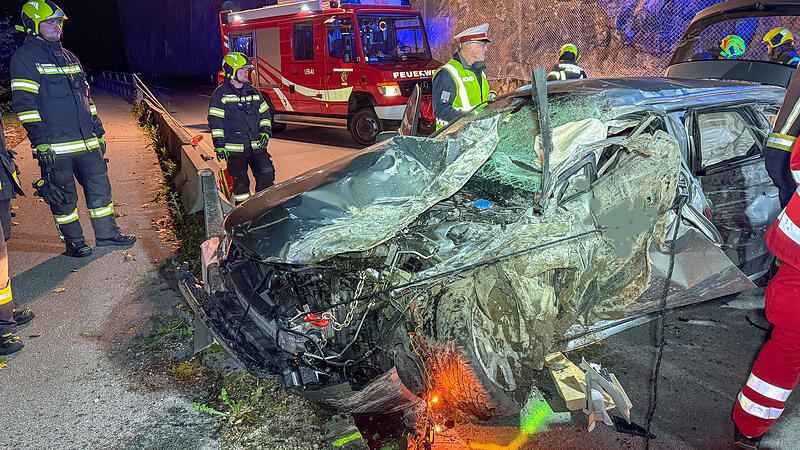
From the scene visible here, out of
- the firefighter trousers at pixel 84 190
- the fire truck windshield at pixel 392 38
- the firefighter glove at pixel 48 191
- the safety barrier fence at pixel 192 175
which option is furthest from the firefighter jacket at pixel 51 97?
the fire truck windshield at pixel 392 38

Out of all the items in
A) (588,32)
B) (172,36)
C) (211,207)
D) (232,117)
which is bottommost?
(211,207)

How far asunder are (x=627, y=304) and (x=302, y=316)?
1621 millimetres

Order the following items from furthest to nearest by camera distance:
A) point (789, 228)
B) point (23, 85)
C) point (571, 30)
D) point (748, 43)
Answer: point (571, 30) → point (748, 43) → point (23, 85) → point (789, 228)

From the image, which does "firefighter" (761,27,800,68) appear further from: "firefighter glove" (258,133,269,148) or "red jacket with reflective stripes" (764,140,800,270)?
"firefighter glove" (258,133,269,148)

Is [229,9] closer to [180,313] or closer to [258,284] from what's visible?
[180,313]

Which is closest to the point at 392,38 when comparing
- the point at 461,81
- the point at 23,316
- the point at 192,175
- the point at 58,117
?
the point at 192,175

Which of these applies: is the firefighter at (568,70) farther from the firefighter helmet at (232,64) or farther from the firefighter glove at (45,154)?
the firefighter glove at (45,154)

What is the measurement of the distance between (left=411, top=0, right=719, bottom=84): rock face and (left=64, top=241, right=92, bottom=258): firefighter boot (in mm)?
9644

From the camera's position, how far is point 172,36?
47.3 metres

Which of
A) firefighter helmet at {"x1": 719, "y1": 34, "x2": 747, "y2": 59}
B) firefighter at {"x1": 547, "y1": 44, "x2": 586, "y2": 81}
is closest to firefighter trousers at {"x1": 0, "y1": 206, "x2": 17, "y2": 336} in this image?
firefighter at {"x1": 547, "y1": 44, "x2": 586, "y2": 81}

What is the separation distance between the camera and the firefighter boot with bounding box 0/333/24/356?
10.8ft

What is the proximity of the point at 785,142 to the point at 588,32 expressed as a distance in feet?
31.7

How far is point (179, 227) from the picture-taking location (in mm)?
5594

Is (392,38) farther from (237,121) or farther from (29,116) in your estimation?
(29,116)
